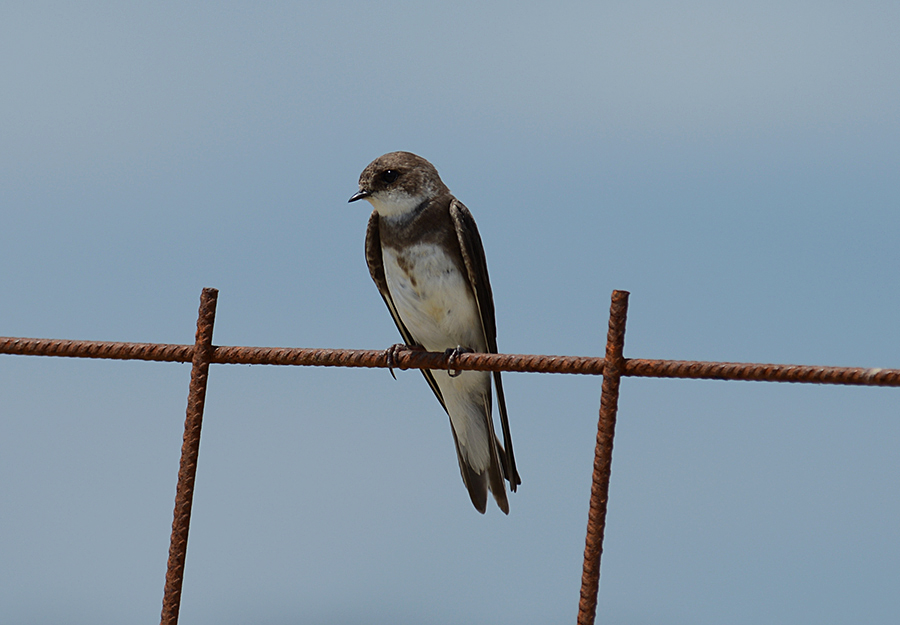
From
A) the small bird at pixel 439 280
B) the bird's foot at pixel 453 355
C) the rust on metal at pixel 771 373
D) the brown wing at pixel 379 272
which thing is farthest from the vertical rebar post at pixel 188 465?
the brown wing at pixel 379 272

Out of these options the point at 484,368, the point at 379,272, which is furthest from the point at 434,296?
the point at 484,368

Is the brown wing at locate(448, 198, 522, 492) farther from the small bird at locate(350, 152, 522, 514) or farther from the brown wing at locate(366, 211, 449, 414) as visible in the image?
the brown wing at locate(366, 211, 449, 414)

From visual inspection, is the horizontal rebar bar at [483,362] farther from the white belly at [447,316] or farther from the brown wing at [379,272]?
the brown wing at [379,272]

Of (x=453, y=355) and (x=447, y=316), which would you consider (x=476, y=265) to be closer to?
(x=447, y=316)

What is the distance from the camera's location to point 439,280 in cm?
416

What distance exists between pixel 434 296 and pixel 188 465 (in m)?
1.95

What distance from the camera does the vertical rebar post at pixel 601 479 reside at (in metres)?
2.02

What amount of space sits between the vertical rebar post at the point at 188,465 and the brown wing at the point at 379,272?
2.05 m

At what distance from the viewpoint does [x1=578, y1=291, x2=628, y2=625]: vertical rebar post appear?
2020 millimetres

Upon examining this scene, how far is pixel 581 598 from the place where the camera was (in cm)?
204

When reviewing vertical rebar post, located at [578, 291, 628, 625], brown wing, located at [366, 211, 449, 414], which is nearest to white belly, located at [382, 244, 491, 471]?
brown wing, located at [366, 211, 449, 414]

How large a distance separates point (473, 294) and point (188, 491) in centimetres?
212

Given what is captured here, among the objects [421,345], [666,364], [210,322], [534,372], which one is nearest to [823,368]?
[666,364]

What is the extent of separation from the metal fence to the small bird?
1363 mm
